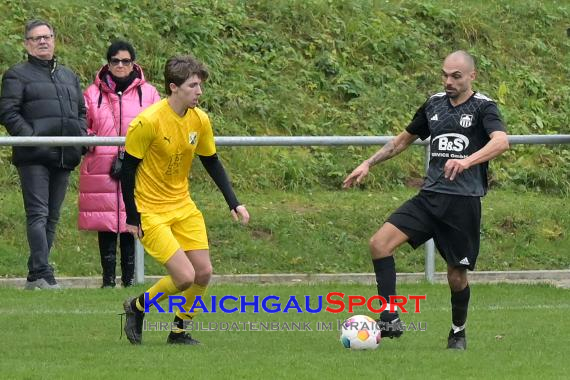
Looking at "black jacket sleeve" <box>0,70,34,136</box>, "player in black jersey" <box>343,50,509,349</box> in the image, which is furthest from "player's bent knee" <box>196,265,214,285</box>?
"black jacket sleeve" <box>0,70,34,136</box>

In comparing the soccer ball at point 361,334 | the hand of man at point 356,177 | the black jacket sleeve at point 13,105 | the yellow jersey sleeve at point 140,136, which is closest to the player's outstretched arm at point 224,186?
the yellow jersey sleeve at point 140,136

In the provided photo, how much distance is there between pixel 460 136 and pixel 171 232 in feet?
6.63

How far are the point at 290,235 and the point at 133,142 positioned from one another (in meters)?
5.86

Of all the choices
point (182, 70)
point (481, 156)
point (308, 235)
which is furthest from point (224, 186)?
point (308, 235)

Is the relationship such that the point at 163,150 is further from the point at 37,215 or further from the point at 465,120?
the point at 37,215

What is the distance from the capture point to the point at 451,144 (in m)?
9.10

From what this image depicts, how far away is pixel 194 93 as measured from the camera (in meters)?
9.01

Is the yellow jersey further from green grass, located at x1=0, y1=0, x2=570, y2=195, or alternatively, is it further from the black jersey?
green grass, located at x1=0, y1=0, x2=570, y2=195

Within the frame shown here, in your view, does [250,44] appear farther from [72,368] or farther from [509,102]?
[72,368]

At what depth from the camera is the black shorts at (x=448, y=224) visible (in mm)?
9164

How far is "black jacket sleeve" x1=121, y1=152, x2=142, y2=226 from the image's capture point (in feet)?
29.6

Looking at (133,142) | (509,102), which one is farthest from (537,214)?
(133,142)

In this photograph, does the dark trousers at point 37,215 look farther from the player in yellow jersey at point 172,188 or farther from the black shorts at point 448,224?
the black shorts at point 448,224

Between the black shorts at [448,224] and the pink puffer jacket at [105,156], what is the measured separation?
3919 mm
